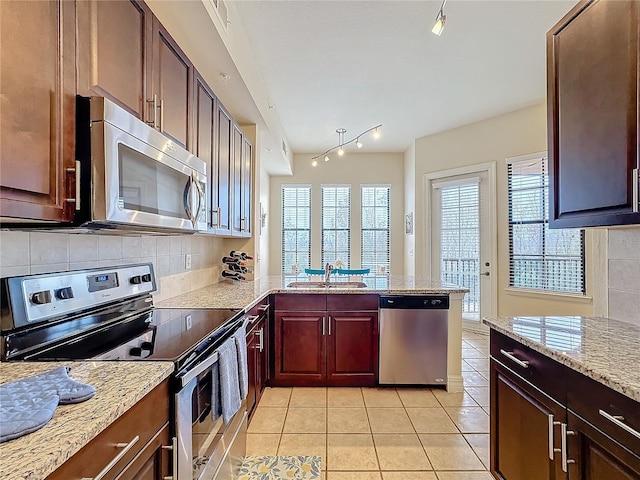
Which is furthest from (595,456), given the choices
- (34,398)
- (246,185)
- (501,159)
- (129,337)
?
(501,159)

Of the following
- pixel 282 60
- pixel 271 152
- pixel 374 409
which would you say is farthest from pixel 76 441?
pixel 271 152

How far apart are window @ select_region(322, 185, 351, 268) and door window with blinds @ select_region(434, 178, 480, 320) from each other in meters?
1.77

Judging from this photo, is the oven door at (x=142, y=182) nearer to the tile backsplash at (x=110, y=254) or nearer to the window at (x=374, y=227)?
the tile backsplash at (x=110, y=254)

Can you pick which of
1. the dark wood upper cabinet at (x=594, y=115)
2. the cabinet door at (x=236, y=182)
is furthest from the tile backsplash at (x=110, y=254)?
the dark wood upper cabinet at (x=594, y=115)

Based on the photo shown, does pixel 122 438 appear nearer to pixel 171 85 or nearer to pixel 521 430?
pixel 521 430

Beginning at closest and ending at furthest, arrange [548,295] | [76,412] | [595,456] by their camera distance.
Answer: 1. [76,412]
2. [595,456]
3. [548,295]

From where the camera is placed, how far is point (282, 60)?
315 centimetres

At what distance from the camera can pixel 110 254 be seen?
1739 millimetres

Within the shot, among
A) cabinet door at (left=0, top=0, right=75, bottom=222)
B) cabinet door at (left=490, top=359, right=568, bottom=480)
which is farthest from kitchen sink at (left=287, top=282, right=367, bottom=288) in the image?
cabinet door at (left=0, top=0, right=75, bottom=222)

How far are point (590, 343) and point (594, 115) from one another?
36.1 inches

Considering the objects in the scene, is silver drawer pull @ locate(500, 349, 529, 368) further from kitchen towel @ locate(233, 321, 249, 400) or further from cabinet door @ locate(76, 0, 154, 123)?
cabinet door @ locate(76, 0, 154, 123)

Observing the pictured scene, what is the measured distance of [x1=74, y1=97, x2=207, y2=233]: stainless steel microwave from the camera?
1.06 m

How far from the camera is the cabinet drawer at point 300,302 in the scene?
9.54 feet

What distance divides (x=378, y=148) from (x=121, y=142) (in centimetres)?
537
